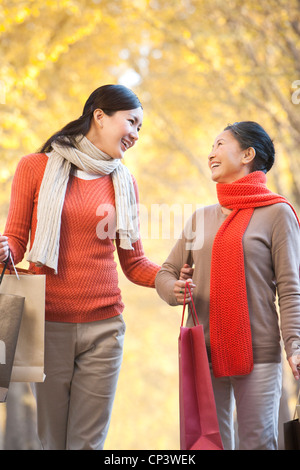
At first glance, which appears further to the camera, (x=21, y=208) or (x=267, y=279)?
(x=21, y=208)

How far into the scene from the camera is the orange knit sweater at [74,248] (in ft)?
7.71

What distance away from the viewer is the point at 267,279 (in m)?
2.24

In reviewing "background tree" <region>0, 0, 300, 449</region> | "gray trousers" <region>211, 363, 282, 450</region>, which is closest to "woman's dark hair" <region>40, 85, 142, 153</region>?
"gray trousers" <region>211, 363, 282, 450</region>

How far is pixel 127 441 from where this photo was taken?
11398 millimetres

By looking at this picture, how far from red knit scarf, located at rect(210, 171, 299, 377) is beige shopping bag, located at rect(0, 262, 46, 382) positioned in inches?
27.5

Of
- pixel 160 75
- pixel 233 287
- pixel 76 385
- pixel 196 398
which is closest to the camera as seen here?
pixel 196 398

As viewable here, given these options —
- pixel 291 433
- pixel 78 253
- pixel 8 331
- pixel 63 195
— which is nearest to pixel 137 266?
pixel 78 253

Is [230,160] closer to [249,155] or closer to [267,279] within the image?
[249,155]

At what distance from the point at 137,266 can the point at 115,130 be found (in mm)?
676

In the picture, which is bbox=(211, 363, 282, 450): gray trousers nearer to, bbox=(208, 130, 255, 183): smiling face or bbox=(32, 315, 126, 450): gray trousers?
bbox=(32, 315, 126, 450): gray trousers

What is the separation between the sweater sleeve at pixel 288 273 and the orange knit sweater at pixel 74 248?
2.39 ft

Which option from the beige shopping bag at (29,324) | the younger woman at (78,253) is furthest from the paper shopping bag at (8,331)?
the younger woman at (78,253)
